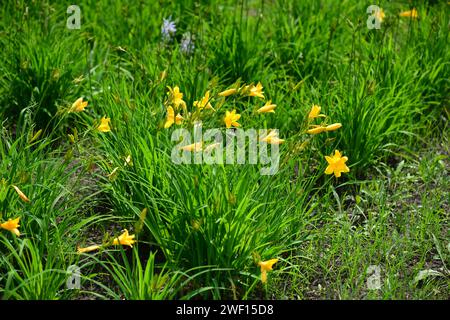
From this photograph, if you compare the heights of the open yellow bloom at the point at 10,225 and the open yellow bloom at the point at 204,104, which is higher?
the open yellow bloom at the point at 204,104

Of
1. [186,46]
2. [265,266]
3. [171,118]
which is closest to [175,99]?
[171,118]

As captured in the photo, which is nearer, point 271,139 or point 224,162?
point 271,139

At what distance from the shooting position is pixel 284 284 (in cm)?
324

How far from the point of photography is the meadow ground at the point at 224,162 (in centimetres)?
310

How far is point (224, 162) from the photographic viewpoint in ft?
11.1

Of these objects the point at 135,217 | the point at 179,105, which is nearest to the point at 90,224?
the point at 135,217

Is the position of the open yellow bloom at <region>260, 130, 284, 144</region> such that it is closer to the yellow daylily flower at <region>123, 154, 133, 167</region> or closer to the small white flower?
the yellow daylily flower at <region>123, 154, 133, 167</region>

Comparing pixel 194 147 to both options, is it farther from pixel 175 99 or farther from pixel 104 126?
pixel 104 126

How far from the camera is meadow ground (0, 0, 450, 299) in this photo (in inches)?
122

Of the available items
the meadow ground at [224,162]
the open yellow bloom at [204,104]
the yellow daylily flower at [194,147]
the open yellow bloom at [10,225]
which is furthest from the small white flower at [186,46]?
the open yellow bloom at [10,225]

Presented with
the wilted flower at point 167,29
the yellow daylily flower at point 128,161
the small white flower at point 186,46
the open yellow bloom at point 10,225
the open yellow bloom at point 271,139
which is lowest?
the open yellow bloom at point 10,225

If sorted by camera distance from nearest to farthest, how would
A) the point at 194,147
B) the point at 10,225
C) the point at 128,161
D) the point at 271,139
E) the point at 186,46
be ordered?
the point at 10,225, the point at 194,147, the point at 271,139, the point at 128,161, the point at 186,46

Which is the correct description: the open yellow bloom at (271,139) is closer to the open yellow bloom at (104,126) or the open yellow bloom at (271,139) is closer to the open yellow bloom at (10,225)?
the open yellow bloom at (104,126)
